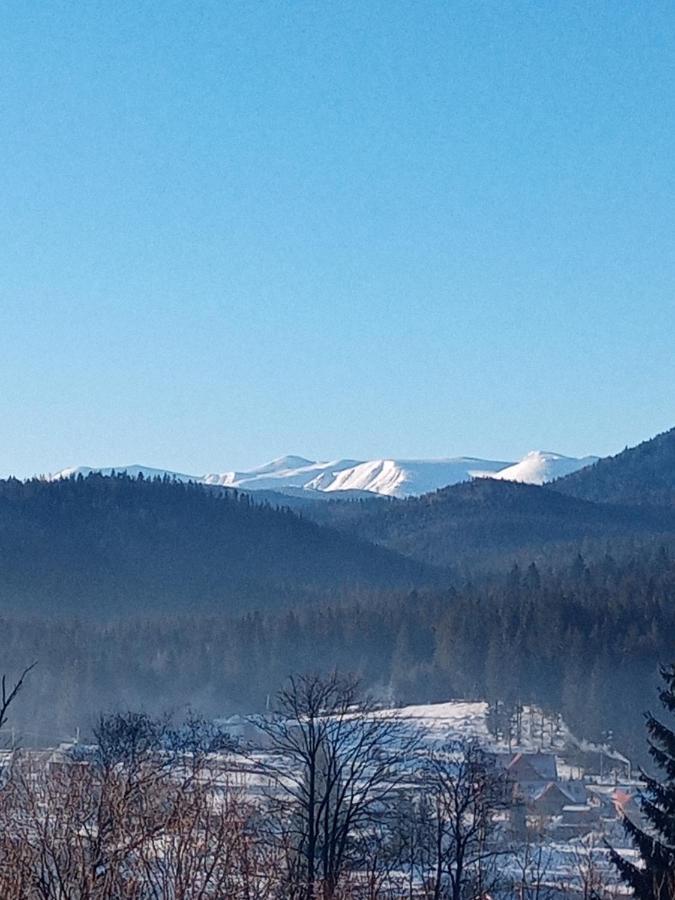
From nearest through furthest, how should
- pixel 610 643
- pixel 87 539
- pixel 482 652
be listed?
pixel 610 643
pixel 482 652
pixel 87 539

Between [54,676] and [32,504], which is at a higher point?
[32,504]

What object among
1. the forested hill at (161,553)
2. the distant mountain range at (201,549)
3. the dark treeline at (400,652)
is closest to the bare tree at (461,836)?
the dark treeline at (400,652)

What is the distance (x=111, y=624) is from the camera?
109938 mm

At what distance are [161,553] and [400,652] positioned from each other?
2895 inches

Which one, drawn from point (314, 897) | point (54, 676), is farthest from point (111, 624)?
point (314, 897)

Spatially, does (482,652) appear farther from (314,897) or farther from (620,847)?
(314,897)

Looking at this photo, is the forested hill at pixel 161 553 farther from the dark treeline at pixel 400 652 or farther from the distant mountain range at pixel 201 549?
the dark treeline at pixel 400 652

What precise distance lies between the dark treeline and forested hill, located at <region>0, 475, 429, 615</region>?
27.4 m

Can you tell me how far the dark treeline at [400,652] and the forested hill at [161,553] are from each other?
27377 mm

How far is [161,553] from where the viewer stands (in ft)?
518

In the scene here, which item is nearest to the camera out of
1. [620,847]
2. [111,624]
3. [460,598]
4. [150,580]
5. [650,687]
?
[620,847]

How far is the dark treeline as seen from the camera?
7575cm

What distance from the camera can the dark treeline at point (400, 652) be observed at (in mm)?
75750

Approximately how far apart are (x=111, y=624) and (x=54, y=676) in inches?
918
